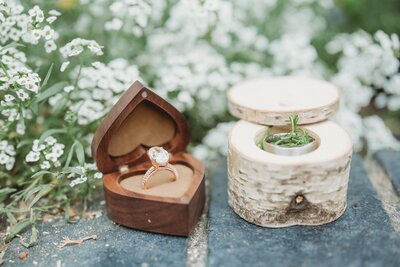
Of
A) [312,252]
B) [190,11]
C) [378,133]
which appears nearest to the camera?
[312,252]

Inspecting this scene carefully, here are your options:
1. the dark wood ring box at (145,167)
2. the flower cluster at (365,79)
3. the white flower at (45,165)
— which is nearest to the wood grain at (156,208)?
the dark wood ring box at (145,167)

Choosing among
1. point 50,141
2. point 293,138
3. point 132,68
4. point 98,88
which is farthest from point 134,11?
point 293,138

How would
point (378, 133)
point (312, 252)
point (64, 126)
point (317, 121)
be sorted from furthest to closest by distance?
point (378, 133) → point (64, 126) → point (317, 121) → point (312, 252)

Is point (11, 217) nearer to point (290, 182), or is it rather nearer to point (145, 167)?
point (145, 167)

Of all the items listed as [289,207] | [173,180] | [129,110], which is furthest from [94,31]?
[289,207]

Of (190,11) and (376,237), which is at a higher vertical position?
(190,11)

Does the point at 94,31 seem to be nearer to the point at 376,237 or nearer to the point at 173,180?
the point at 173,180

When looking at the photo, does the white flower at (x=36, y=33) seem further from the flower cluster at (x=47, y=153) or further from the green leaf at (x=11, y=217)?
the green leaf at (x=11, y=217)
